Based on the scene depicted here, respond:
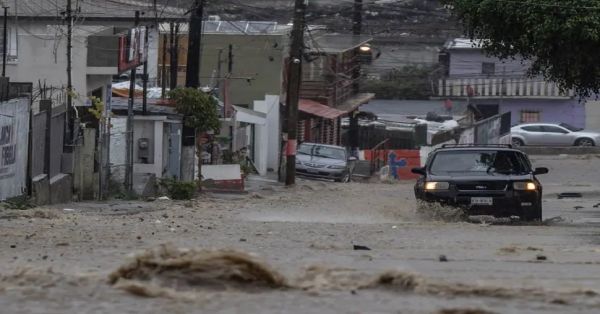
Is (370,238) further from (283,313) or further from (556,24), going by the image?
(283,313)

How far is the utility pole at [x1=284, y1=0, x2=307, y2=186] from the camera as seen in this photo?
3909cm

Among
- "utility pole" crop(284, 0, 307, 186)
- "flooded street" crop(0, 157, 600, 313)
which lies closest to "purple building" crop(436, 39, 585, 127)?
"utility pole" crop(284, 0, 307, 186)

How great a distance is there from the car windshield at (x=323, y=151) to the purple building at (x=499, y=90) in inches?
1057

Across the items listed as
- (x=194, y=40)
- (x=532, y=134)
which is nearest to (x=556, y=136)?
(x=532, y=134)

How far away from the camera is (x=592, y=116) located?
240 ft

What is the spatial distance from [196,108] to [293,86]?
7.54 m

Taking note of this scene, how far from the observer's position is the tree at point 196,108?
1292 inches

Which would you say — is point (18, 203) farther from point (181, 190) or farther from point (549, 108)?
point (549, 108)

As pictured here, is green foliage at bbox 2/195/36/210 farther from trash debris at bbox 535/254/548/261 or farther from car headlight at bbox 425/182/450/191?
trash debris at bbox 535/254/548/261

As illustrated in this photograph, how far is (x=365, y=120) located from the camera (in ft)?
211

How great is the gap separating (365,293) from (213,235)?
24.8 feet

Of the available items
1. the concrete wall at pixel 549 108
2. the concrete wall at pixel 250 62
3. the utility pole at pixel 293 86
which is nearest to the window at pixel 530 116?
the concrete wall at pixel 549 108

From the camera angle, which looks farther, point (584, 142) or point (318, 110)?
point (584, 142)

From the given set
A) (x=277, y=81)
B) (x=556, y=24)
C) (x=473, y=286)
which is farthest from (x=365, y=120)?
(x=473, y=286)
